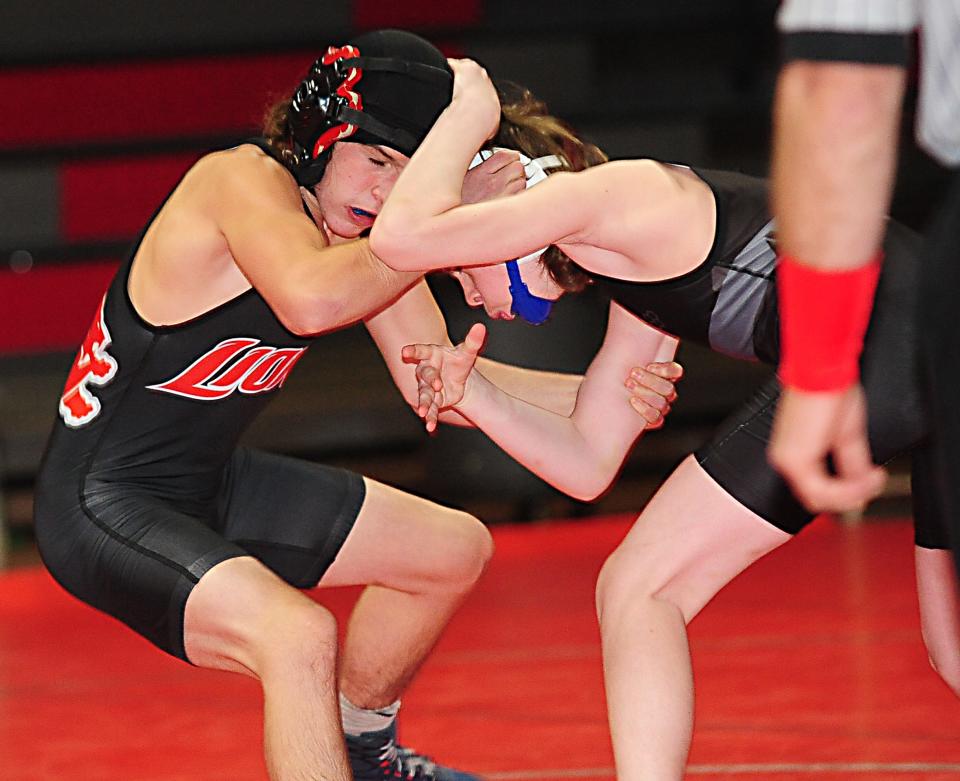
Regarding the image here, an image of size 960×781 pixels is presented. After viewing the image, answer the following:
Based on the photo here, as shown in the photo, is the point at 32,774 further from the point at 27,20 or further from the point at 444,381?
the point at 27,20

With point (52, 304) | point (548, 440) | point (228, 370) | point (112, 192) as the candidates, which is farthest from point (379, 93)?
point (112, 192)

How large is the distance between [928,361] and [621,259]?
0.90 meters

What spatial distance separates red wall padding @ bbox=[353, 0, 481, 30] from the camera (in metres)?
7.94

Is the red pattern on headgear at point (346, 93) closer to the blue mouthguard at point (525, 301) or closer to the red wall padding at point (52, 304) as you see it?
the blue mouthguard at point (525, 301)

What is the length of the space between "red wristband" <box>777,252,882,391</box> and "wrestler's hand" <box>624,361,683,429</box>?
101cm

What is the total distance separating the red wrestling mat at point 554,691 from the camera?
3.12 metres

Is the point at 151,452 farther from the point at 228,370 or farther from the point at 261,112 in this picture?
the point at 261,112

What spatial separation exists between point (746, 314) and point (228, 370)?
88 cm

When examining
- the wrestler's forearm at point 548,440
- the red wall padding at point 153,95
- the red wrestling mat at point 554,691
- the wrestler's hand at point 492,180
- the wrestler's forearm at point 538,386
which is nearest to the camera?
the wrestler's hand at point 492,180

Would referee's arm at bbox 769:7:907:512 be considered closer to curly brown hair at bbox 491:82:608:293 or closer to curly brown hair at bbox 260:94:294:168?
curly brown hair at bbox 491:82:608:293

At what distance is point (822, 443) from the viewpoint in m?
1.40

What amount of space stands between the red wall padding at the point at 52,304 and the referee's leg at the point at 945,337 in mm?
6291

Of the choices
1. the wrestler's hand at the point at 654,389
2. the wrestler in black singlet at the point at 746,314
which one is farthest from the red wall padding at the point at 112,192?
the wrestler in black singlet at the point at 746,314

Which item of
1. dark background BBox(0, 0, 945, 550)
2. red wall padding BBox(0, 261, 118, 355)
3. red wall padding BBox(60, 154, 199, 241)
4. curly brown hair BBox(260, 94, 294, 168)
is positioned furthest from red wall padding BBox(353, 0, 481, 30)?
curly brown hair BBox(260, 94, 294, 168)
